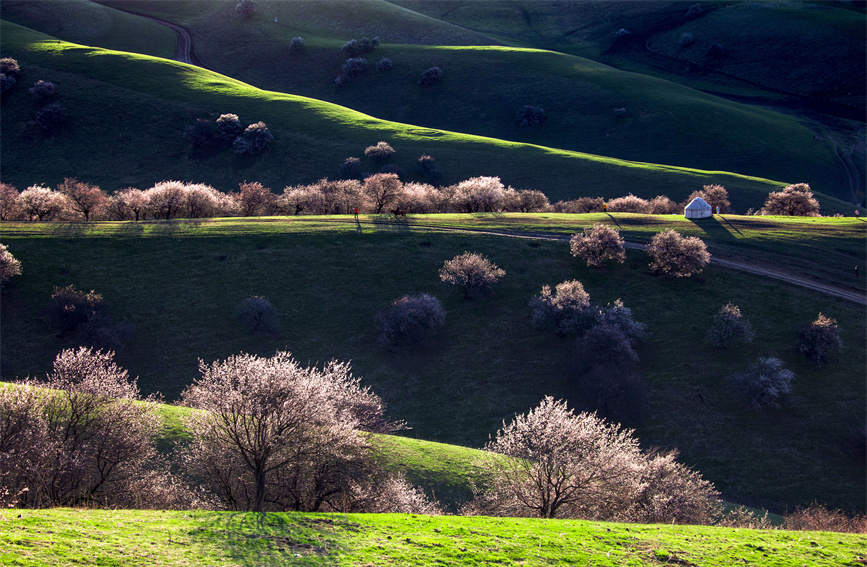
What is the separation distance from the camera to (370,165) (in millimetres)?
78312

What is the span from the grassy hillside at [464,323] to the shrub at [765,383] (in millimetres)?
973

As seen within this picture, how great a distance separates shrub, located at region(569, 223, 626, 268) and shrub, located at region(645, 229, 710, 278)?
3139 millimetres

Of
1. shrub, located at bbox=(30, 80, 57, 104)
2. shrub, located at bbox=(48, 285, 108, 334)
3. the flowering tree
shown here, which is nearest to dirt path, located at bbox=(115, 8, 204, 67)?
shrub, located at bbox=(30, 80, 57, 104)

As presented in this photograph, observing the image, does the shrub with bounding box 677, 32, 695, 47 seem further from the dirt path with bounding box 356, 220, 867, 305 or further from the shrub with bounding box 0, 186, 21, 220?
the shrub with bounding box 0, 186, 21, 220

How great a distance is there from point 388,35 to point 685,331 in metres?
128

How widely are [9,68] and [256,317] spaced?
3359 inches

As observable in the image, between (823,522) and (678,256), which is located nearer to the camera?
(823,522)

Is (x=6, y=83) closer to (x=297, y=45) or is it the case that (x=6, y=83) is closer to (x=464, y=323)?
(x=297, y=45)

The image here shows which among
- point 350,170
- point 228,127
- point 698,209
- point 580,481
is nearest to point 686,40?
point 698,209

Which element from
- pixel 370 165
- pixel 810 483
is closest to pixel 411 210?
pixel 370 165

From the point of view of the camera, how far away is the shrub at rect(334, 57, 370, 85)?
11581 centimetres

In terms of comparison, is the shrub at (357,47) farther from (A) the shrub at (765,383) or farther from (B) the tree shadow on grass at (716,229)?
(A) the shrub at (765,383)

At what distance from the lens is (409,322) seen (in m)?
39.9

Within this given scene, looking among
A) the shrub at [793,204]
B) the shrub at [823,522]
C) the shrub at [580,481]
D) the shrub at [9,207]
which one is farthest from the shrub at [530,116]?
the shrub at [580,481]
